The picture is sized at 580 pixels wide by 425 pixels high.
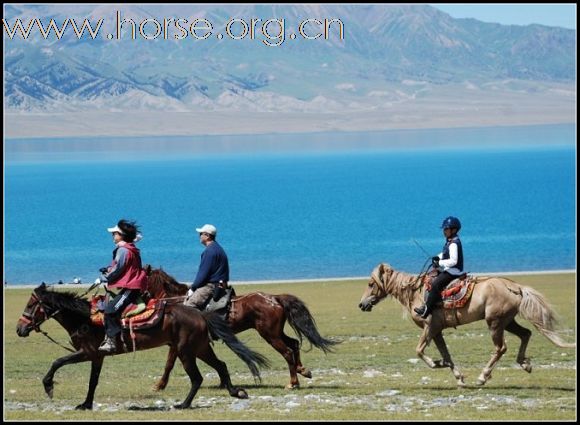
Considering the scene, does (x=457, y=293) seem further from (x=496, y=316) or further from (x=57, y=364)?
(x=57, y=364)

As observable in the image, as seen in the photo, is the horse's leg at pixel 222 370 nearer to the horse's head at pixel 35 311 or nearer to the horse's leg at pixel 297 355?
the horse's leg at pixel 297 355

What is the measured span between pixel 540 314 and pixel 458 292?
1.07 m

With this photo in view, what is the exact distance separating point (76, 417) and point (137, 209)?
109 m

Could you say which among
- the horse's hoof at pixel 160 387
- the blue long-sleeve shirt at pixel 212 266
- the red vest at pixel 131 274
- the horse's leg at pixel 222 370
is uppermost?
the red vest at pixel 131 274

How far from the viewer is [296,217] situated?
110 meters

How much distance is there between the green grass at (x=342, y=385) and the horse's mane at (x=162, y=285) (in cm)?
123

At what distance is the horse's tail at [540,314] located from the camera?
15.1 metres

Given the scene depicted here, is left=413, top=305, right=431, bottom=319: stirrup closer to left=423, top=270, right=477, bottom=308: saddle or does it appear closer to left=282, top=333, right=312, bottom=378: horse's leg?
left=423, top=270, right=477, bottom=308: saddle

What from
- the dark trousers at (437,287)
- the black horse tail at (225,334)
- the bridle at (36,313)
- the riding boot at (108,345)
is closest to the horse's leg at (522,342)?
the dark trousers at (437,287)

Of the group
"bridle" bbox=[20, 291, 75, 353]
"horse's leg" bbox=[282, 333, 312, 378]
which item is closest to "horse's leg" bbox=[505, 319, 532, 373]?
"horse's leg" bbox=[282, 333, 312, 378]

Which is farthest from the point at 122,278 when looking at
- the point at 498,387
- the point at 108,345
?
the point at 498,387

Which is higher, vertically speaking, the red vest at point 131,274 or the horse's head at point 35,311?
the red vest at point 131,274

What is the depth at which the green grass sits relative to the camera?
499 inches

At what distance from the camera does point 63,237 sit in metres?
91.2
